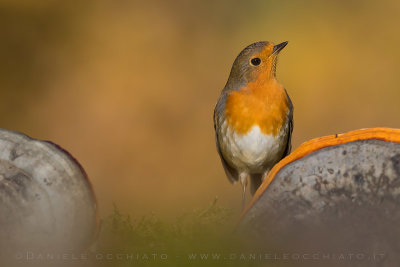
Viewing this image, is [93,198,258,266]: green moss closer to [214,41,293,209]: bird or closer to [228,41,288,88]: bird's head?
[214,41,293,209]: bird

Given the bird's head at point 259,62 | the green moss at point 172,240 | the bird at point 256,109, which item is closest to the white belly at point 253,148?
the bird at point 256,109

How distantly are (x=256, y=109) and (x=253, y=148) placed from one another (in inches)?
8.4

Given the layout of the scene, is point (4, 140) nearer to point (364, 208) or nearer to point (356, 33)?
point (364, 208)

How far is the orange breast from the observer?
3.10 m

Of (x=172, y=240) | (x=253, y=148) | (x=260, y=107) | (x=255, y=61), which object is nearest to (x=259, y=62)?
(x=255, y=61)

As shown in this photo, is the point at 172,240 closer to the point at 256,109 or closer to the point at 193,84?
the point at 256,109

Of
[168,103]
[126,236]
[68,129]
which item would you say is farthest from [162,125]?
[126,236]

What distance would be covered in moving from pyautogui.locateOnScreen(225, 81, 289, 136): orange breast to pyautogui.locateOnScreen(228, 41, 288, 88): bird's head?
39 millimetres

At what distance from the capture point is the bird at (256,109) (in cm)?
310

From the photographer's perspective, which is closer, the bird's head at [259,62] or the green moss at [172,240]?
the green moss at [172,240]

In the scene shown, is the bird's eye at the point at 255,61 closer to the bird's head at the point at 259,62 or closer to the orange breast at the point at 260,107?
the bird's head at the point at 259,62

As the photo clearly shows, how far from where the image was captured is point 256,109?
310 cm

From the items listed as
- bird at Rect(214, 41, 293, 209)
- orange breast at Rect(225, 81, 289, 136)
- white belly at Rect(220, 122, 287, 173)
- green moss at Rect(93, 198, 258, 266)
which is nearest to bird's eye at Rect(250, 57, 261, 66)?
bird at Rect(214, 41, 293, 209)

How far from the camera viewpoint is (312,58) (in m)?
6.27
